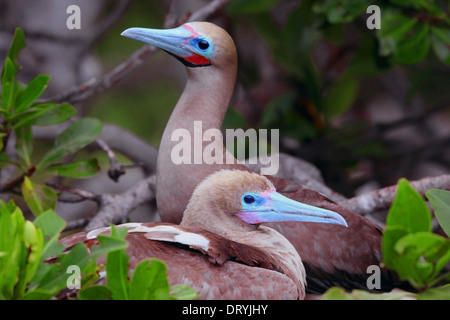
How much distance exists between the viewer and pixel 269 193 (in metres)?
2.30

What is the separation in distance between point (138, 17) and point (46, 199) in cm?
248

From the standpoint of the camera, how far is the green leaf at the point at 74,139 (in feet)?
8.64

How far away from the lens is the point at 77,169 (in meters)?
2.65

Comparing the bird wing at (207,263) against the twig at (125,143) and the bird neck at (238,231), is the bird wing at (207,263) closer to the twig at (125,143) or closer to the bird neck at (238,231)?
the bird neck at (238,231)

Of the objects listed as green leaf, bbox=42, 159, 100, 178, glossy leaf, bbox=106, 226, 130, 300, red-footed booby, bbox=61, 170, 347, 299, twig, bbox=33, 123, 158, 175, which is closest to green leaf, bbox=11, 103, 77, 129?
green leaf, bbox=42, 159, 100, 178

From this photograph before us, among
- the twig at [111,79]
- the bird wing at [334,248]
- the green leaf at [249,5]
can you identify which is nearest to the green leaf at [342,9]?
the green leaf at [249,5]

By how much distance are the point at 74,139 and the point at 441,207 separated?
1.34m

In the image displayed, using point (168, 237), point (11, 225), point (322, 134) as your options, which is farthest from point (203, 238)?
point (322, 134)

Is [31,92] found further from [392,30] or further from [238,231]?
[392,30]

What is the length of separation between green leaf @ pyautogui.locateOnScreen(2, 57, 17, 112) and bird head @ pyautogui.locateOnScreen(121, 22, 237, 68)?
1.42ft

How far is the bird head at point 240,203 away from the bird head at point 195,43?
457 millimetres

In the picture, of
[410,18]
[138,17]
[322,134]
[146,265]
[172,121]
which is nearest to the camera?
[146,265]
